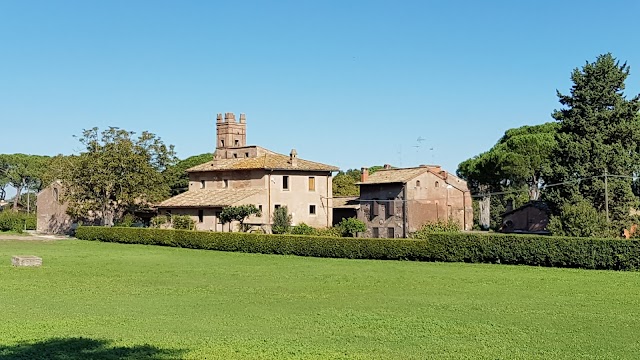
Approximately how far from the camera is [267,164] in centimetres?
6141

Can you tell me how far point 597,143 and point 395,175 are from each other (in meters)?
20.1

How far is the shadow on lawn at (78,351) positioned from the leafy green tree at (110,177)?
51849 mm

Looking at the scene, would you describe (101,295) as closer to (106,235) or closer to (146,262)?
(146,262)

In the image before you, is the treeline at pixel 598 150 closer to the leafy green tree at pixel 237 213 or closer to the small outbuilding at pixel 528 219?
the small outbuilding at pixel 528 219

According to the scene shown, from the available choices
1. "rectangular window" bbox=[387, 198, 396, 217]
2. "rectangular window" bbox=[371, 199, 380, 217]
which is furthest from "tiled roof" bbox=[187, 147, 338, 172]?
"rectangular window" bbox=[387, 198, 396, 217]

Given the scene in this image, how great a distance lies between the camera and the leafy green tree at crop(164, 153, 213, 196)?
2744 inches

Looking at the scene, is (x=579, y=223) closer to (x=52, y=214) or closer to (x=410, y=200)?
(x=410, y=200)

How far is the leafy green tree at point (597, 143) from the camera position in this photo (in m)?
46.4

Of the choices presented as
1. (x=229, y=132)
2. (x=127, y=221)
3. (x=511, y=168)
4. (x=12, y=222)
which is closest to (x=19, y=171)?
(x=12, y=222)

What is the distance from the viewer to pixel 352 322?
16.6 metres

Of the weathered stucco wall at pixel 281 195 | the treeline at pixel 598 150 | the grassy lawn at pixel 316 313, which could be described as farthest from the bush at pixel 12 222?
the treeline at pixel 598 150

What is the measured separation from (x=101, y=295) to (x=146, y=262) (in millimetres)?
14937

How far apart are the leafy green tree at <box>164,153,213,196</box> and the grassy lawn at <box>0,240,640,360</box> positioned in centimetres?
3768

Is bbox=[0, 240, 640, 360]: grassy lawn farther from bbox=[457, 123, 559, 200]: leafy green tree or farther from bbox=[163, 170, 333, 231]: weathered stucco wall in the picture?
bbox=[457, 123, 559, 200]: leafy green tree
